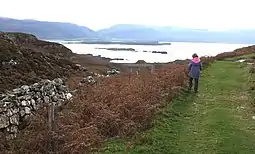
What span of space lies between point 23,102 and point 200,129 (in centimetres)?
850

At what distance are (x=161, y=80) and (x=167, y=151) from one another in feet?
42.0

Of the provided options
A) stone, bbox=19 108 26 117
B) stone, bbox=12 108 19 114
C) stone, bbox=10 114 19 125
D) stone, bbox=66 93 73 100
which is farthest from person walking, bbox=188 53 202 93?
stone, bbox=10 114 19 125

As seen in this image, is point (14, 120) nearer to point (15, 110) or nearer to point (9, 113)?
point (9, 113)

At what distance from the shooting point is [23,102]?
2047 cm

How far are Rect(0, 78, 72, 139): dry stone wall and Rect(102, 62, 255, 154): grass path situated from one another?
5.96 metres

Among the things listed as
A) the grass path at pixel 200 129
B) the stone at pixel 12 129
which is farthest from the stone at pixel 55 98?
the grass path at pixel 200 129

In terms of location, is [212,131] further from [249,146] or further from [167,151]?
[167,151]

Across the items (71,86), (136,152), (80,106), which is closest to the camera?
(136,152)

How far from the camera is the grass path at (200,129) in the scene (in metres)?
13.7

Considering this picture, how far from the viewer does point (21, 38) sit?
280 ft

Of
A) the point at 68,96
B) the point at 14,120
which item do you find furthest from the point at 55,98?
the point at 14,120

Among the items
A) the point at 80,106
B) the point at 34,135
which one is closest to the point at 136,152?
the point at 34,135

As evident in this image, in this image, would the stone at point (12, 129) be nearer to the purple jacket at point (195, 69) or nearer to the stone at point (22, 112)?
the stone at point (22, 112)

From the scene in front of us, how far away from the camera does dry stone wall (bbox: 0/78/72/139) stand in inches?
738
